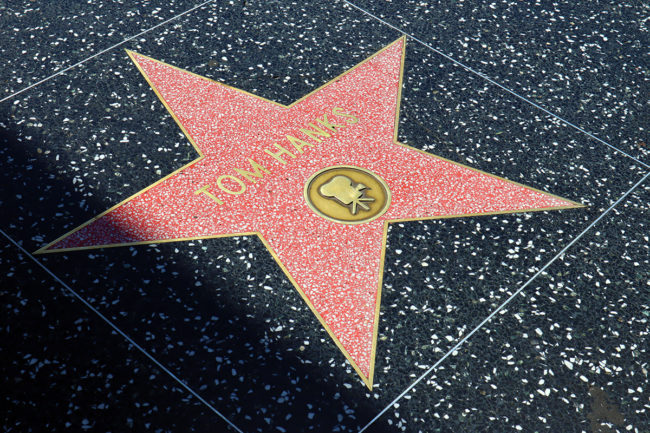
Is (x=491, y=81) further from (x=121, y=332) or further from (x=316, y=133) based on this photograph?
(x=121, y=332)

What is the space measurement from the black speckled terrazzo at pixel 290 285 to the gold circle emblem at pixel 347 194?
13cm

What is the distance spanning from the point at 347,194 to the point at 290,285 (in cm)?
42

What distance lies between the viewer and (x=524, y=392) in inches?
70.5

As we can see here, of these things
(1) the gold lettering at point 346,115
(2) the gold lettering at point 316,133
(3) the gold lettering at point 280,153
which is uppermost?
(1) the gold lettering at point 346,115

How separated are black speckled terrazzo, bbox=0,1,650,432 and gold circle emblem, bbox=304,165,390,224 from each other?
0.41ft

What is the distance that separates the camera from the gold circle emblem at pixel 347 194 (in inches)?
86.2

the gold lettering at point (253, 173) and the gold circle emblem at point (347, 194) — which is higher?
the gold lettering at point (253, 173)

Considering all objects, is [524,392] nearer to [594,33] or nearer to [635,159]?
[635,159]

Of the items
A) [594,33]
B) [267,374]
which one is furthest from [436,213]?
[594,33]

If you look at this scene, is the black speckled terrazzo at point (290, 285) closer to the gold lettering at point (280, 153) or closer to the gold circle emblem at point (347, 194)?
the gold circle emblem at point (347, 194)

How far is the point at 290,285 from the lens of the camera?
200 centimetres

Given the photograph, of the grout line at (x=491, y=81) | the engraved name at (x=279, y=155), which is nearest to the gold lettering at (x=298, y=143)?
the engraved name at (x=279, y=155)

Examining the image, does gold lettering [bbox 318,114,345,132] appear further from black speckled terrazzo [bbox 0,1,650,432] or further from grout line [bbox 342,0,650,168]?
grout line [bbox 342,0,650,168]

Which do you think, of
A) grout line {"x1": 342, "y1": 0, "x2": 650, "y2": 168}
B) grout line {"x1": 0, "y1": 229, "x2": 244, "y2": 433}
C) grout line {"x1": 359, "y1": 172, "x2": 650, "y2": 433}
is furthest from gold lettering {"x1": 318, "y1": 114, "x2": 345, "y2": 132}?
grout line {"x1": 0, "y1": 229, "x2": 244, "y2": 433}
